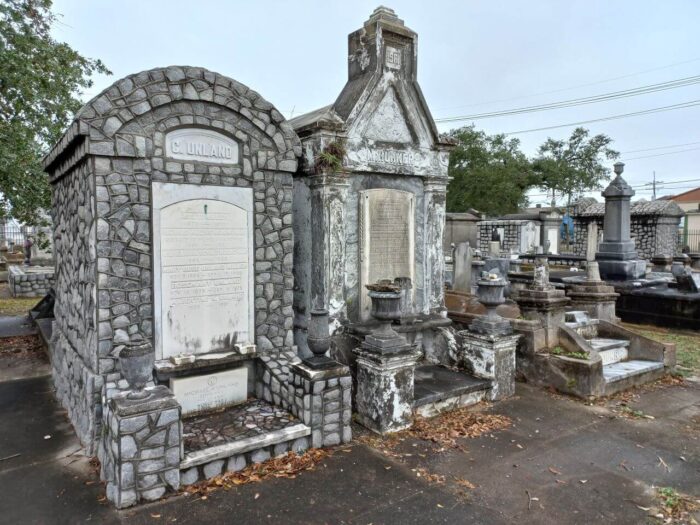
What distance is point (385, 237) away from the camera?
6695mm

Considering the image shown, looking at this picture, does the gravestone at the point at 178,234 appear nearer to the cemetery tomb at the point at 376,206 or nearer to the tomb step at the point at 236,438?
the tomb step at the point at 236,438

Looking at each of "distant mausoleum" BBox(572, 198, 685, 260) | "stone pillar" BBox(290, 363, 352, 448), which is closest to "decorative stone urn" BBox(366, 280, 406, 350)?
"stone pillar" BBox(290, 363, 352, 448)

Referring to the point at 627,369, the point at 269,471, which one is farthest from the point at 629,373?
the point at 269,471

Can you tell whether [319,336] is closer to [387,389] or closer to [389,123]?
[387,389]

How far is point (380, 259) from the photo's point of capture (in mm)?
6668

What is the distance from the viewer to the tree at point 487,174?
1377 inches

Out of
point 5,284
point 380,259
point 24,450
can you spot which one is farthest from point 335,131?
point 5,284

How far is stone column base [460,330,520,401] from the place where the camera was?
615 centimetres

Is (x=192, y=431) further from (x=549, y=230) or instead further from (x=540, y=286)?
(x=549, y=230)

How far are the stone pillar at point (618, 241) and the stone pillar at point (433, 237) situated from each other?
8.32m

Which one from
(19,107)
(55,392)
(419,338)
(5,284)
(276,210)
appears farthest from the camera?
(5,284)

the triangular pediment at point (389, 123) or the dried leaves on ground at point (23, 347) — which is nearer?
the triangular pediment at point (389, 123)

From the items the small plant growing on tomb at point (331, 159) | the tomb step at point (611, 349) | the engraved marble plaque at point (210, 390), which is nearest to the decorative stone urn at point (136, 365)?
the engraved marble plaque at point (210, 390)

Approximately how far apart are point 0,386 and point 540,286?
7719 mm
